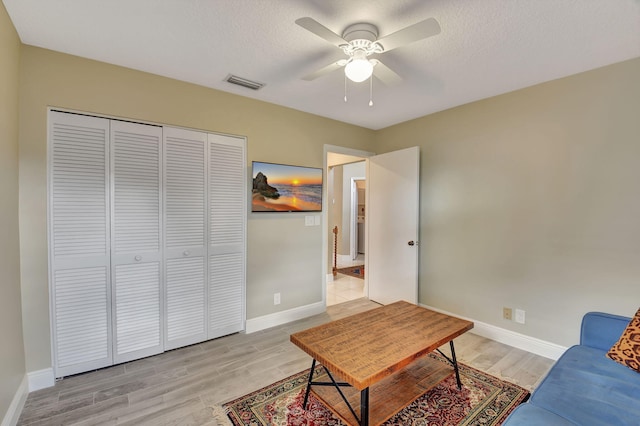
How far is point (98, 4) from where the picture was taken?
1.63m

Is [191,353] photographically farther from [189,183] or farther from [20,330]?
[189,183]

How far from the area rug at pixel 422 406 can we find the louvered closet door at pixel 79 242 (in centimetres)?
129

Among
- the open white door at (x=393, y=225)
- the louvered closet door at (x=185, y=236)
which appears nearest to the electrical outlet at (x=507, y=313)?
the open white door at (x=393, y=225)

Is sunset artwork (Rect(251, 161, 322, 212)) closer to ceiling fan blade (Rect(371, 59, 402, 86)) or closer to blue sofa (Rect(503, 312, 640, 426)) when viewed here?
ceiling fan blade (Rect(371, 59, 402, 86))

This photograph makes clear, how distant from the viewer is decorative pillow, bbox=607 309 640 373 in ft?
5.03

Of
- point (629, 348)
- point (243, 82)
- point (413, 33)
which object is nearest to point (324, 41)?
point (413, 33)

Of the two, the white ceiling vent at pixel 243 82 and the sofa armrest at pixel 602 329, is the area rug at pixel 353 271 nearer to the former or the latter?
the sofa armrest at pixel 602 329

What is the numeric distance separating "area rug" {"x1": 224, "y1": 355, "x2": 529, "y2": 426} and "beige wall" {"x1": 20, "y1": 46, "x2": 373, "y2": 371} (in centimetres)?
117

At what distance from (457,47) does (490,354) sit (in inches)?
102

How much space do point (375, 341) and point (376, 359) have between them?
23 cm

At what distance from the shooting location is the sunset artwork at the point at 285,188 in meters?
3.07

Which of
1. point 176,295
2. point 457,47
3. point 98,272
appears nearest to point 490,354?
point 457,47

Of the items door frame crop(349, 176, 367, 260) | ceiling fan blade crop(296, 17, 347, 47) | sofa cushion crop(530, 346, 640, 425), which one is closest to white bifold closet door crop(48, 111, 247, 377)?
ceiling fan blade crop(296, 17, 347, 47)

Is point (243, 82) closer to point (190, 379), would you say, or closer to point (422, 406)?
point (190, 379)
